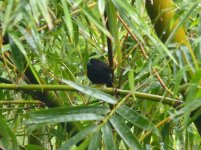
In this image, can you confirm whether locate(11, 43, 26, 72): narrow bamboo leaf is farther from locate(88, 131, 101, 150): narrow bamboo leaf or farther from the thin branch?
locate(88, 131, 101, 150): narrow bamboo leaf

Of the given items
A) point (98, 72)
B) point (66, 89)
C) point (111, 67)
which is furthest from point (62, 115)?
point (98, 72)

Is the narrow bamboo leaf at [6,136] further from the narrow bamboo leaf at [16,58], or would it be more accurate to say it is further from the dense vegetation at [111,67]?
the narrow bamboo leaf at [16,58]

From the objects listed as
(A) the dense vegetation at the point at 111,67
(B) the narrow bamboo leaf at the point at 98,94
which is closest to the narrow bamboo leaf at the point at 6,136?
(A) the dense vegetation at the point at 111,67

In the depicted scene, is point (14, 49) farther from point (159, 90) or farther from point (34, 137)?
point (34, 137)

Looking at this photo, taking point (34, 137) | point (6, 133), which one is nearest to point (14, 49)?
point (6, 133)

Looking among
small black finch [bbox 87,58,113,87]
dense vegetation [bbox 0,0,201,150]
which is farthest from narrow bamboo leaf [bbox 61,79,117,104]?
small black finch [bbox 87,58,113,87]

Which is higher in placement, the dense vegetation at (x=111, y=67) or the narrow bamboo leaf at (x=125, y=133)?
the dense vegetation at (x=111, y=67)

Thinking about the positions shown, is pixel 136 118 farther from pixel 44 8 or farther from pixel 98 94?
pixel 44 8
